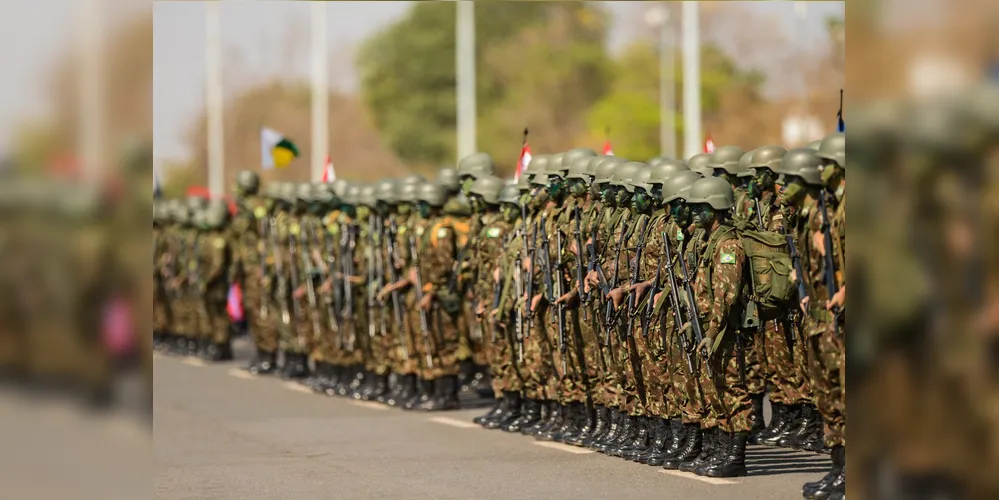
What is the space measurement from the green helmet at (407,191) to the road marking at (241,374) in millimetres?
4919

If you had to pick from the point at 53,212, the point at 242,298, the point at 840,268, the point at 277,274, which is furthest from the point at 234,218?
the point at 53,212

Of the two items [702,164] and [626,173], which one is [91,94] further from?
[702,164]

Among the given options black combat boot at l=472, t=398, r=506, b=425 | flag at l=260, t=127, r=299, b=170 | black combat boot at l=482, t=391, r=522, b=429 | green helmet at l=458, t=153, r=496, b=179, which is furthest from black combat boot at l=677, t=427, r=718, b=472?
flag at l=260, t=127, r=299, b=170

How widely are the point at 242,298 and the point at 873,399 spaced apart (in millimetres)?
17423

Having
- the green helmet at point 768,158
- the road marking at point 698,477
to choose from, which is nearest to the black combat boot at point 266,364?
the green helmet at point 768,158

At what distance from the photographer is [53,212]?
5.80 metres

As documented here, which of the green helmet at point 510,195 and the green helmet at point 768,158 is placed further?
the green helmet at point 510,195

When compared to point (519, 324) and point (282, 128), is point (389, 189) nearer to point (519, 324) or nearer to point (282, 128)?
point (519, 324)

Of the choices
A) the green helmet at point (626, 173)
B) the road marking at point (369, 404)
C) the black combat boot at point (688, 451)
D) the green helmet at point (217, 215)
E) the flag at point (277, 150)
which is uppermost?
the flag at point (277, 150)

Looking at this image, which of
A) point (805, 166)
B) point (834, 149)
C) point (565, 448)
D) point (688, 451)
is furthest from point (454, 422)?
point (834, 149)

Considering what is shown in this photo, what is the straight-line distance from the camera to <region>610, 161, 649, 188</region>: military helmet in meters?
12.8

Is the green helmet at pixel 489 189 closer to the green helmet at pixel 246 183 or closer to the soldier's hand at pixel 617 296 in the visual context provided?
the soldier's hand at pixel 617 296

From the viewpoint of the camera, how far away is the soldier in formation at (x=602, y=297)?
37.7ft

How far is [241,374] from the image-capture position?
72.1ft
